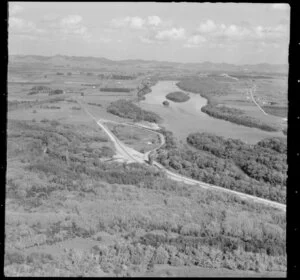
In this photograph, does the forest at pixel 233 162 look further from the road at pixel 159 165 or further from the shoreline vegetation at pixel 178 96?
the shoreline vegetation at pixel 178 96

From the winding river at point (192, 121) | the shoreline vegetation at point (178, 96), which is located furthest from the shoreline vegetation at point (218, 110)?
the shoreline vegetation at point (178, 96)

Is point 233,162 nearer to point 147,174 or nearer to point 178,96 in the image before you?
point 147,174

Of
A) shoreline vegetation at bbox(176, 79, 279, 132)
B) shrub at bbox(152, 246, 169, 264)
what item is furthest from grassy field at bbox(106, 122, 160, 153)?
shrub at bbox(152, 246, 169, 264)

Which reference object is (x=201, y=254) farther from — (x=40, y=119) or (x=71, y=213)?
(x=40, y=119)

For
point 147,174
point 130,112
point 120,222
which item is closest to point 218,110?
point 130,112

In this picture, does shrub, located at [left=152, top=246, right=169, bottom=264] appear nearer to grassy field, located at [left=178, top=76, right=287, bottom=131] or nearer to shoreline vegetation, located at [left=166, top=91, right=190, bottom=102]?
grassy field, located at [left=178, top=76, right=287, bottom=131]
